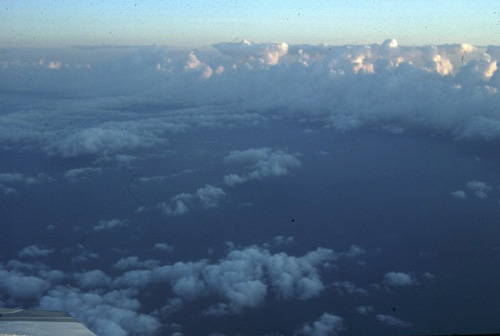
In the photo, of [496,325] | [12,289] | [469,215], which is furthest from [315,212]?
[12,289]

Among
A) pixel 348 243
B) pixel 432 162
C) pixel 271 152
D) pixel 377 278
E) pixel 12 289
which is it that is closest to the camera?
pixel 12 289

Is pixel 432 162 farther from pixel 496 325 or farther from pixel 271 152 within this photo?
pixel 496 325

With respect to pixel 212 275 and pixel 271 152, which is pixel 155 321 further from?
pixel 271 152

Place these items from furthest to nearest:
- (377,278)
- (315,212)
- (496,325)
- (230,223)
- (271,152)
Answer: (271,152) < (315,212) < (230,223) < (377,278) < (496,325)

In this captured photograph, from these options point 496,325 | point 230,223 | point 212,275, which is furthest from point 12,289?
point 496,325

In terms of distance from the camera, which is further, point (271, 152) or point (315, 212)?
point (271, 152)

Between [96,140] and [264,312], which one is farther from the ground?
[96,140]

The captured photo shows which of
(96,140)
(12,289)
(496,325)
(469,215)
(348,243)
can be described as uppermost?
(96,140)
